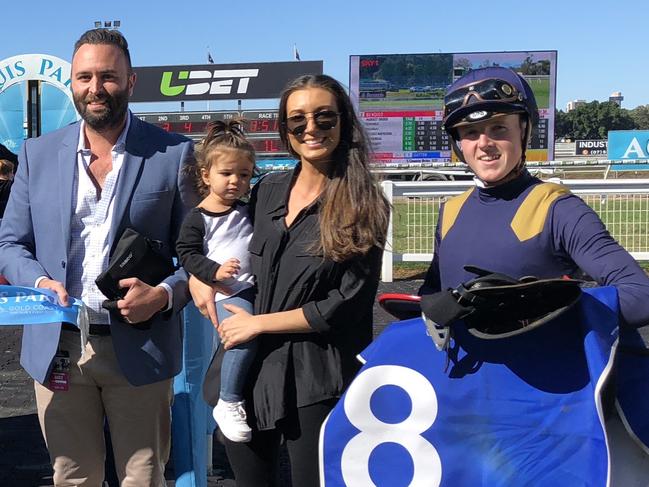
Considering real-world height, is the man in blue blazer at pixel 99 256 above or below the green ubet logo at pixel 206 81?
below

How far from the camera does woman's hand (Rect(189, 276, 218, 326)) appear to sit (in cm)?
273

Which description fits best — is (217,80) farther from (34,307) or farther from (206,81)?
(34,307)

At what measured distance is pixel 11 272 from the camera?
301 cm

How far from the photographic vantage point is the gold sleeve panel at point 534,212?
2129mm

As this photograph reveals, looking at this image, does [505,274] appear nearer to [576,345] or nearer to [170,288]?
[576,345]

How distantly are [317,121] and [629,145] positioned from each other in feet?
116

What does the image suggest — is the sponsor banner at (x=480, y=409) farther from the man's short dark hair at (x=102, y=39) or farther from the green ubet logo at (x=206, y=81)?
the green ubet logo at (x=206, y=81)

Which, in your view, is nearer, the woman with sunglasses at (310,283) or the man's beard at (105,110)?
the woman with sunglasses at (310,283)

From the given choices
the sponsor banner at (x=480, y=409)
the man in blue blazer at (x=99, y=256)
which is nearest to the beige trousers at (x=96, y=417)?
the man in blue blazer at (x=99, y=256)

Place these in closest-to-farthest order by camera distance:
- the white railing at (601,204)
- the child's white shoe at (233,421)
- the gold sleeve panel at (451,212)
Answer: the gold sleeve panel at (451,212) → the child's white shoe at (233,421) → the white railing at (601,204)

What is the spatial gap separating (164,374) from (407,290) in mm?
7078

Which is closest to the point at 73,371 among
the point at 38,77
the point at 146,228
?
the point at 146,228

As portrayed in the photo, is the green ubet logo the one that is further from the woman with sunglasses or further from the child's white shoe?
the child's white shoe

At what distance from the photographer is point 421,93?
3266 cm
